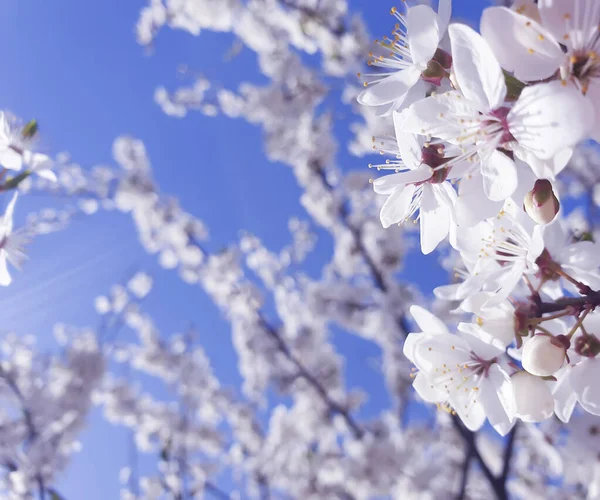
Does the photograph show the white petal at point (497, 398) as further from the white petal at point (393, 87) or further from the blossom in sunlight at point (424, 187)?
the white petal at point (393, 87)

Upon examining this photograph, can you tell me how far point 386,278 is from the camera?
4.38 meters

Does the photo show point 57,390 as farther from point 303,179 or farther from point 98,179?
point 303,179

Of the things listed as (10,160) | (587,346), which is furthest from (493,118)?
(10,160)

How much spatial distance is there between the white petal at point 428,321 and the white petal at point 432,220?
0.51ft

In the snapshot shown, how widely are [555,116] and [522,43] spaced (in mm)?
110

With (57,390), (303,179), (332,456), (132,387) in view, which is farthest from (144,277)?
(332,456)

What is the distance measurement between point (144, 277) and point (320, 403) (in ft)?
9.87

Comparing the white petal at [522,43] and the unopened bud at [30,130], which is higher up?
the white petal at [522,43]

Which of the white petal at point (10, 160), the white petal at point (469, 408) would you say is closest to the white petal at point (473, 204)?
the white petal at point (469, 408)

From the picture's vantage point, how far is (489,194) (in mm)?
699

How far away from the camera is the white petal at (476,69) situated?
0.65m

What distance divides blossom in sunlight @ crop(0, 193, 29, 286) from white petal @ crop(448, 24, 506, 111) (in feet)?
3.66

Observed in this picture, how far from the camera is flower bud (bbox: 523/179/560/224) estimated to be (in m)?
0.70

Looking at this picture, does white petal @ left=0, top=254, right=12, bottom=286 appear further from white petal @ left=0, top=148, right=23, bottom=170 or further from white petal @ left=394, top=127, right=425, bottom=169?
white petal @ left=394, top=127, right=425, bottom=169
